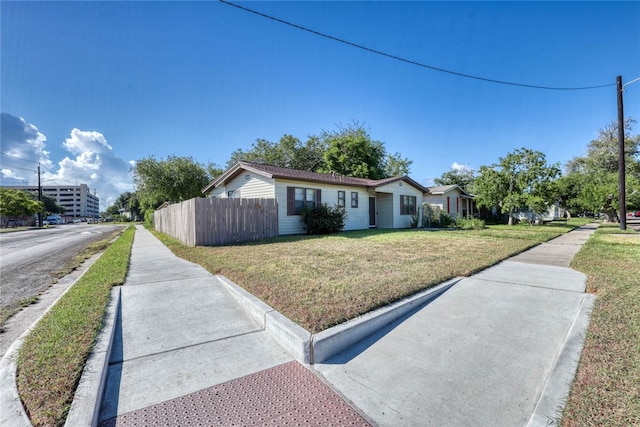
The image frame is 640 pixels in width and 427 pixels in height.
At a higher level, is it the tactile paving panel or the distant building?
the distant building

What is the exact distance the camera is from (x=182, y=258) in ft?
27.3

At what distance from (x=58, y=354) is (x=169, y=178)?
99.6 feet

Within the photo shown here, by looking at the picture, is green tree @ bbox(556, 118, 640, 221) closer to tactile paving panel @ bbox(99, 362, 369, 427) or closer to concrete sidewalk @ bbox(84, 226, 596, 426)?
concrete sidewalk @ bbox(84, 226, 596, 426)

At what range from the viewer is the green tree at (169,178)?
95.0 ft

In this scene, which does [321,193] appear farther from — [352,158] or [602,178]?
[602,178]

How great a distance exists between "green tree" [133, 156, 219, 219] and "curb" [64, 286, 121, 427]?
29598 mm

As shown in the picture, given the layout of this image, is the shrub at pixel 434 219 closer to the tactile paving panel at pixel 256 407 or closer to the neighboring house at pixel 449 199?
the neighboring house at pixel 449 199

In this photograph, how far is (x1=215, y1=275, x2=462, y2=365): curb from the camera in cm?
282

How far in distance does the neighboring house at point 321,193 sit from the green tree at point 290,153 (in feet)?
48.1

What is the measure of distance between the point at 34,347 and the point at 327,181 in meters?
13.0

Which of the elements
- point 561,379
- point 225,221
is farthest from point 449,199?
point 561,379

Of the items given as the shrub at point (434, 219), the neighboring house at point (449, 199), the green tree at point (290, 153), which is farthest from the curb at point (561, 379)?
the green tree at point (290, 153)

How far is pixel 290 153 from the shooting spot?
1325 inches

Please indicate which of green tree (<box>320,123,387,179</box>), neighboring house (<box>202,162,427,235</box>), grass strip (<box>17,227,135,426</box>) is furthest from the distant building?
grass strip (<box>17,227,135,426</box>)
